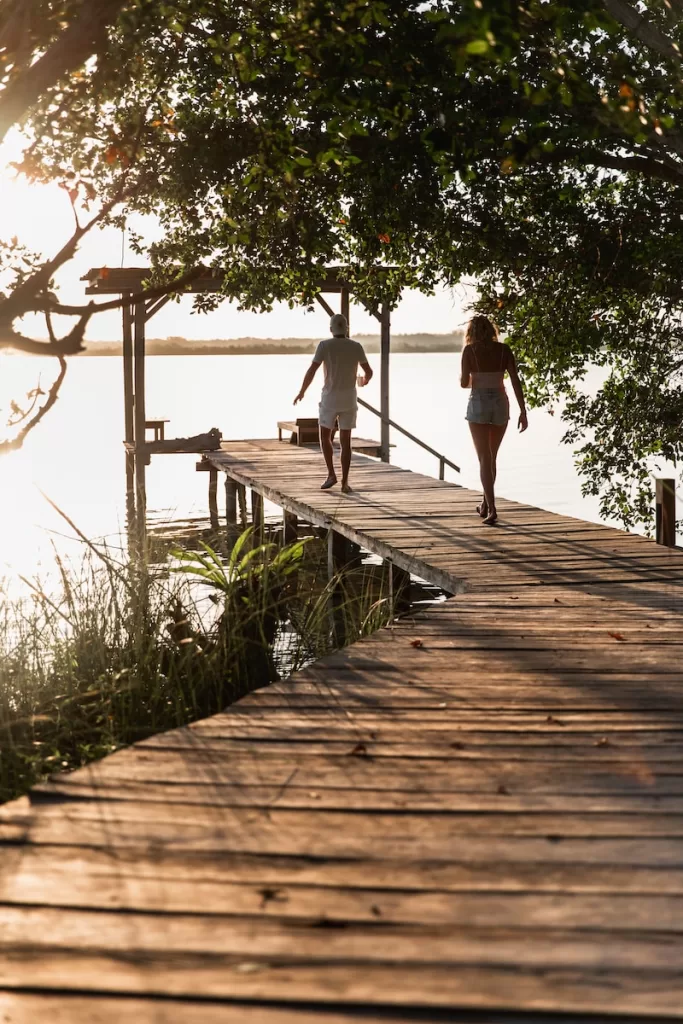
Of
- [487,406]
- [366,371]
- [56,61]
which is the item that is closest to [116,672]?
[56,61]

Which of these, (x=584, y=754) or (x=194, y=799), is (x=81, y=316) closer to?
(x=194, y=799)

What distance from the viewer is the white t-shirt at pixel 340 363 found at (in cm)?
1123

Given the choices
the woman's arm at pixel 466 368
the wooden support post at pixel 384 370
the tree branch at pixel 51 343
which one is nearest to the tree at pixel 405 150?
the woman's arm at pixel 466 368

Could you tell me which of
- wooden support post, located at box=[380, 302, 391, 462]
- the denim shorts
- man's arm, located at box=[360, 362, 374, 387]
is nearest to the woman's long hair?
the denim shorts

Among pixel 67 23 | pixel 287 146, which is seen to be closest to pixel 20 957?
pixel 67 23

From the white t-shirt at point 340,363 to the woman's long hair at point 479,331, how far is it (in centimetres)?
232

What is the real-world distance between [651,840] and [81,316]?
1.99 m

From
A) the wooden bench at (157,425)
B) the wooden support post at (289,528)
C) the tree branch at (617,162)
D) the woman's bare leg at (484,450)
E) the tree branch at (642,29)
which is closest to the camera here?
the tree branch at (642,29)

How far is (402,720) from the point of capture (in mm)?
4109

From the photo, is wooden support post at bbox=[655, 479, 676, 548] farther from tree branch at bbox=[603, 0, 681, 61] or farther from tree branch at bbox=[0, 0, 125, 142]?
tree branch at bbox=[0, 0, 125, 142]

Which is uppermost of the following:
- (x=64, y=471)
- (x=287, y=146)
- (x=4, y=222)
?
(x=287, y=146)

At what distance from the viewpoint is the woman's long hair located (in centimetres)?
890

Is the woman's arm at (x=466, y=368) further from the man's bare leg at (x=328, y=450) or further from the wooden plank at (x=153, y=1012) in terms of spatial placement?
the wooden plank at (x=153, y=1012)

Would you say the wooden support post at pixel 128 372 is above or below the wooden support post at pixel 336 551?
above
